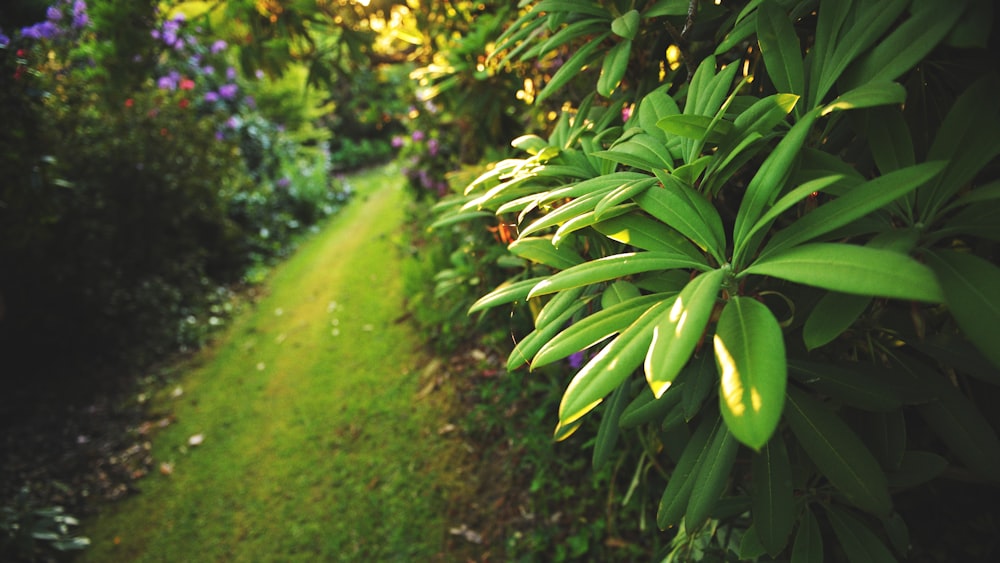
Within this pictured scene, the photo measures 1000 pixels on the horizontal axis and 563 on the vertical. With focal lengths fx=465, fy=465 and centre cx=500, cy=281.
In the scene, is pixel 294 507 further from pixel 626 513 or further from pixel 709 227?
pixel 709 227

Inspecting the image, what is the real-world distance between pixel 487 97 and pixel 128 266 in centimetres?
449

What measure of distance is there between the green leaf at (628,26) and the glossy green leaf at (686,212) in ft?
1.14

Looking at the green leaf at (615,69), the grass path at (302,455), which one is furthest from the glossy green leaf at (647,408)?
the grass path at (302,455)

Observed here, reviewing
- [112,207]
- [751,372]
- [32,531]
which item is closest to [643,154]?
[751,372]

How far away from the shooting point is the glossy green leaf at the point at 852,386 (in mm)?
643

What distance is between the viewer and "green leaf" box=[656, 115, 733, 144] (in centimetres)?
64

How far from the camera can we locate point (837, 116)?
63 centimetres

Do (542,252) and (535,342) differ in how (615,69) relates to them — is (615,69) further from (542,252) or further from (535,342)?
(535,342)

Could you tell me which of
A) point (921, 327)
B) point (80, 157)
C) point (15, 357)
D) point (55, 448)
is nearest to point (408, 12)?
point (921, 327)

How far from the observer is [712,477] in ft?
2.27

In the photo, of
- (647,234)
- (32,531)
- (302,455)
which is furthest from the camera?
(302,455)

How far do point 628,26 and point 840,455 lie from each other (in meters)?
0.77

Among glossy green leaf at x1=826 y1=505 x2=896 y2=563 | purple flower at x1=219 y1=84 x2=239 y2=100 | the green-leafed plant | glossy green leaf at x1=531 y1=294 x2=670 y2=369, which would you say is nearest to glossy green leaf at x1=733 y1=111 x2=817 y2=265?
the green-leafed plant

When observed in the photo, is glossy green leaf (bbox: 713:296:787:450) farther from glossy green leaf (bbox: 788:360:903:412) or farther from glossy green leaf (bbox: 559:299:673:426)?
glossy green leaf (bbox: 788:360:903:412)
